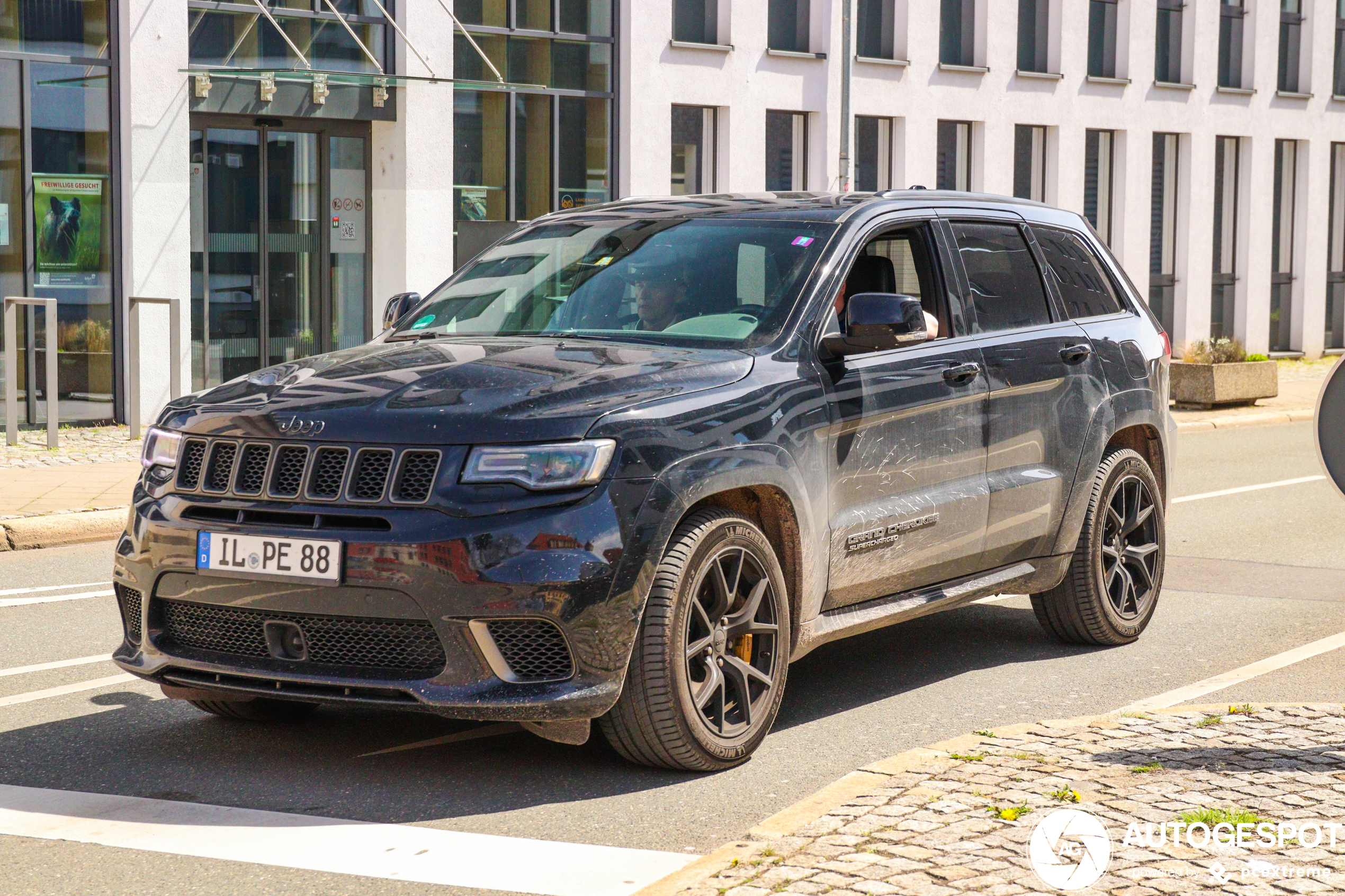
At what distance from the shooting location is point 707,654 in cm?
529

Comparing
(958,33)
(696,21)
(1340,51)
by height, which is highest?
(1340,51)

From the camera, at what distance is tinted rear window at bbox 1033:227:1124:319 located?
293 inches

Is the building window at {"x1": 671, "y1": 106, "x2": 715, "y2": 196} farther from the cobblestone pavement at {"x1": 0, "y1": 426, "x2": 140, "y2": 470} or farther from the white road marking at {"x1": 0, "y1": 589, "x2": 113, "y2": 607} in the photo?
the white road marking at {"x1": 0, "y1": 589, "x2": 113, "y2": 607}

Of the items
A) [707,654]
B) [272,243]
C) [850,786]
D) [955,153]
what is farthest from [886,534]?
[955,153]

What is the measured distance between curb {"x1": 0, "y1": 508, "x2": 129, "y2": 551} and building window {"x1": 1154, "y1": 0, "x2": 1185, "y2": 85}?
25.2 meters

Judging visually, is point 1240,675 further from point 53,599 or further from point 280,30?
point 280,30

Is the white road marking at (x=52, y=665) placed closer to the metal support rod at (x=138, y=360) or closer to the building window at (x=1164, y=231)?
the metal support rod at (x=138, y=360)

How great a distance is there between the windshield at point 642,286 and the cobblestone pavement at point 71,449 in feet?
28.1

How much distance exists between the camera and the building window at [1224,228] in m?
33.6

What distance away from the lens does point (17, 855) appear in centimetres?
448

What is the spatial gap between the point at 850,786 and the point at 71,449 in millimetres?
12221

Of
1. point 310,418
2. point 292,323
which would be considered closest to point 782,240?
point 310,418

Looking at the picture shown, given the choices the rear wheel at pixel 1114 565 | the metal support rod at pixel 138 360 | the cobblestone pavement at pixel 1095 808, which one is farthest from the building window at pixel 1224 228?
the cobblestone pavement at pixel 1095 808

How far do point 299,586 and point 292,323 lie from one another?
15890 millimetres
